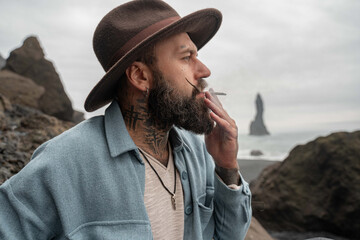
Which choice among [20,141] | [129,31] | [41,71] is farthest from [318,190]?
[41,71]

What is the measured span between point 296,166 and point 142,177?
18.5 ft

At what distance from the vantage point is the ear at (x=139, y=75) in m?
1.94

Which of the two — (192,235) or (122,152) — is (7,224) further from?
(192,235)

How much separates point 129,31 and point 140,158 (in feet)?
2.50

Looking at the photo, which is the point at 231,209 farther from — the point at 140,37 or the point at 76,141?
the point at 140,37

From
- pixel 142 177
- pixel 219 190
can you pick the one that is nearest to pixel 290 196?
pixel 219 190

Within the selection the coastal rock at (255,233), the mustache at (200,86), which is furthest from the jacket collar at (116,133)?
the coastal rock at (255,233)

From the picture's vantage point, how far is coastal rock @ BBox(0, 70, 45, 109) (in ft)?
38.8

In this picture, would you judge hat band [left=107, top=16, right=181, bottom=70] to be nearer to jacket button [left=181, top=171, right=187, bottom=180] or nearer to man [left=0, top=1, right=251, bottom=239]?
man [left=0, top=1, right=251, bottom=239]

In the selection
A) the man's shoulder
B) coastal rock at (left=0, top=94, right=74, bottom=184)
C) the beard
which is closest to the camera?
the man's shoulder

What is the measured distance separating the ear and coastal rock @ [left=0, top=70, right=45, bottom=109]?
11.3 m

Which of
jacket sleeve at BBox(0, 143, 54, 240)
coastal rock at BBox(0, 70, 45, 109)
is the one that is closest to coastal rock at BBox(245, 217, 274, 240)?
jacket sleeve at BBox(0, 143, 54, 240)

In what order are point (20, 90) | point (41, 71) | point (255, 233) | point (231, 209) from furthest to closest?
point (41, 71) → point (20, 90) → point (255, 233) → point (231, 209)

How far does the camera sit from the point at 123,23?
190 centimetres
